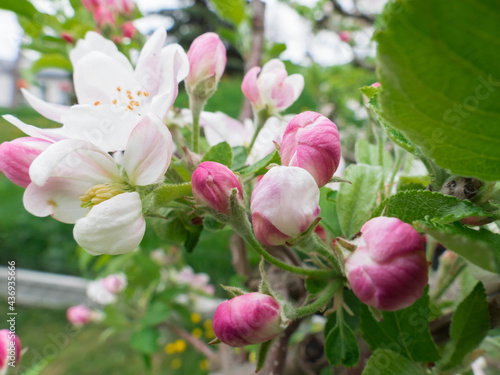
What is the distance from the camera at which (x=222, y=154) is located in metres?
0.44

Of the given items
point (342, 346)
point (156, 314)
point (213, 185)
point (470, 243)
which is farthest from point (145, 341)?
point (470, 243)

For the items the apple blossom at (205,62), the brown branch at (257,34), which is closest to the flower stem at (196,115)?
the apple blossom at (205,62)

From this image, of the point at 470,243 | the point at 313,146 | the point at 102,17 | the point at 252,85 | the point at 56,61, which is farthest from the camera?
the point at 56,61

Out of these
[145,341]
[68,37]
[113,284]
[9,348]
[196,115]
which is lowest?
[113,284]

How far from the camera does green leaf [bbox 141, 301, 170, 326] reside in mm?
1329

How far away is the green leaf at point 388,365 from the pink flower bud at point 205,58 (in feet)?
1.26

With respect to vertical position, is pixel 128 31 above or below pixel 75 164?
below

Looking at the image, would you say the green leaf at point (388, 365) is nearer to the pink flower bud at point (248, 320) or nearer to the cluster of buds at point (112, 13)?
the pink flower bud at point (248, 320)

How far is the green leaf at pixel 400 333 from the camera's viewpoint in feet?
1.50

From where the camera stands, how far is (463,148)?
293 millimetres

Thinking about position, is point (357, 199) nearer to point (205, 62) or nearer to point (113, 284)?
point (205, 62)

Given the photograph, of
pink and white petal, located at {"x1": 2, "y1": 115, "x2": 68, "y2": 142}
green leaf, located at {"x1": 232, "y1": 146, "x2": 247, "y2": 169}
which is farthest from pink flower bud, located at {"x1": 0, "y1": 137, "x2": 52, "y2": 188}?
green leaf, located at {"x1": 232, "y1": 146, "x2": 247, "y2": 169}

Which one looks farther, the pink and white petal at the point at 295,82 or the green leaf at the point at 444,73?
the pink and white petal at the point at 295,82

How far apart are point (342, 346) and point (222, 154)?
26 cm
